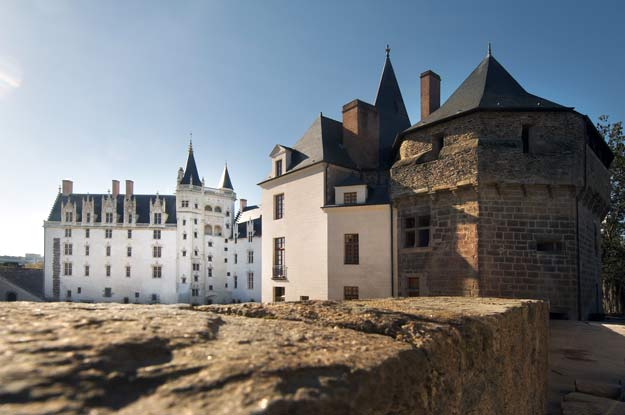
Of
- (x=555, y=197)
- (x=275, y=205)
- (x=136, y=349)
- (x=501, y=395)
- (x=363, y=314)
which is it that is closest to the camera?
(x=136, y=349)

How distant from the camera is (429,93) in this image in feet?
67.7

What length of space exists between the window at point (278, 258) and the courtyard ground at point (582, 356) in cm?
1383

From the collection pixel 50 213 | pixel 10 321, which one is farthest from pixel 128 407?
pixel 50 213

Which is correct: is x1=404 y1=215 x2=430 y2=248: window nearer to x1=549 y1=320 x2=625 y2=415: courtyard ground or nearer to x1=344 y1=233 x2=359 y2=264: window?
x1=344 y1=233 x2=359 y2=264: window

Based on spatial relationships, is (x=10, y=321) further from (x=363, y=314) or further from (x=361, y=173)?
(x=361, y=173)

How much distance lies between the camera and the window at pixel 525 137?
47.6 ft

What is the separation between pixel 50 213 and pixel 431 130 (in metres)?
51.6

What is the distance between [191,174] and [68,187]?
17.9 m

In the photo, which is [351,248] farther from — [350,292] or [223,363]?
[223,363]

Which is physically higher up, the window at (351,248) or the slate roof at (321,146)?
the slate roof at (321,146)

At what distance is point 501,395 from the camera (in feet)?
8.91

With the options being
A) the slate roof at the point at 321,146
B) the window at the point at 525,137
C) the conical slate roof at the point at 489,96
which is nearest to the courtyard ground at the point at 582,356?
the window at the point at 525,137

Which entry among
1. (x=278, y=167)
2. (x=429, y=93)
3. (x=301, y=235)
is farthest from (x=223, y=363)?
(x=278, y=167)

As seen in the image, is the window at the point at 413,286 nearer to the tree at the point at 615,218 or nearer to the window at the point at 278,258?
the window at the point at 278,258
